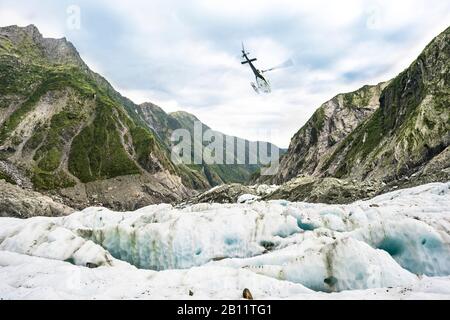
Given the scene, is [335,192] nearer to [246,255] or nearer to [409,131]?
[409,131]

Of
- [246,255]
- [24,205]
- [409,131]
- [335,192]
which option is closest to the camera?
[246,255]

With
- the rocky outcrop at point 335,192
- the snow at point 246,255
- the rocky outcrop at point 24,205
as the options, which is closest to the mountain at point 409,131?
the rocky outcrop at point 335,192

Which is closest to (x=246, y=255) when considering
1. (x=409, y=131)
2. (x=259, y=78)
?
(x=259, y=78)

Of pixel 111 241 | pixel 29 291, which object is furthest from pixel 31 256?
pixel 29 291

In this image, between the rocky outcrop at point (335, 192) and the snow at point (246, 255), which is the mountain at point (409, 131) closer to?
the rocky outcrop at point (335, 192)

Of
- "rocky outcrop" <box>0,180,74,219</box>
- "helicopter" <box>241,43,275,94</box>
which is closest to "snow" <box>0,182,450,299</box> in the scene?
"helicopter" <box>241,43,275,94</box>
